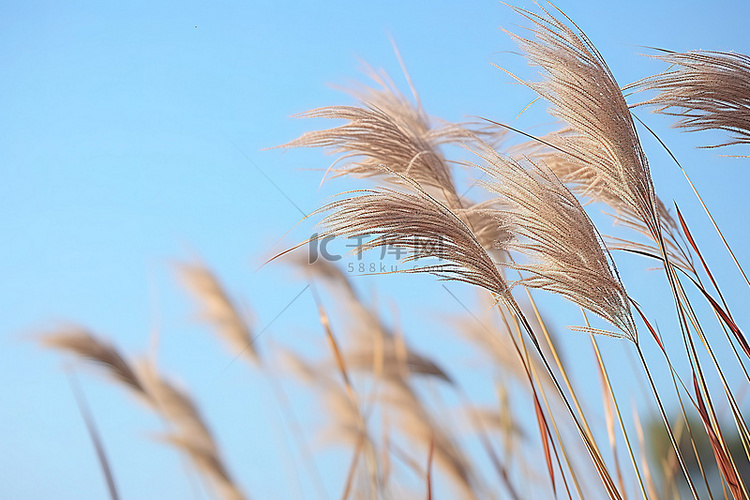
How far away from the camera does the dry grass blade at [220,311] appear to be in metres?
2.05

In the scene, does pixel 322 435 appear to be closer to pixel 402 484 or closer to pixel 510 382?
pixel 402 484

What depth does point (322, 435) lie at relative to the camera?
192cm

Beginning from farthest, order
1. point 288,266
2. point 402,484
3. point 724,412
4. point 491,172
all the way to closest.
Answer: point 402,484 < point 288,266 < point 724,412 < point 491,172

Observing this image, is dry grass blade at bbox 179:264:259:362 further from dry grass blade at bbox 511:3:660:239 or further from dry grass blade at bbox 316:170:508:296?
dry grass blade at bbox 511:3:660:239

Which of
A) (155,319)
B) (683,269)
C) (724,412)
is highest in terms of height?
(155,319)

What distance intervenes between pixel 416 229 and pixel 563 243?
9.9 inches

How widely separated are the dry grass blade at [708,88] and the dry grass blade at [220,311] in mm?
1442

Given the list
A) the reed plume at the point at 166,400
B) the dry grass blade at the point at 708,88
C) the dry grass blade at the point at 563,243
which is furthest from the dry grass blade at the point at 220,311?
the dry grass blade at the point at 708,88

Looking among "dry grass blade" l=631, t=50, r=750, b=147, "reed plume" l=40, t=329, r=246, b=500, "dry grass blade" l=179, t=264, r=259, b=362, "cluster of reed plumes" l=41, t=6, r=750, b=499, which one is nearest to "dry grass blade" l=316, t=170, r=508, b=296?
"cluster of reed plumes" l=41, t=6, r=750, b=499

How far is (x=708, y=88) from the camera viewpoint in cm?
126

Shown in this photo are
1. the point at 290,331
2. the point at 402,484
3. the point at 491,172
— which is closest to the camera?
the point at 491,172

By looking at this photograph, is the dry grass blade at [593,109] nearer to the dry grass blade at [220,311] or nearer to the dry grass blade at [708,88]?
the dry grass blade at [708,88]

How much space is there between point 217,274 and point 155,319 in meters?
0.27

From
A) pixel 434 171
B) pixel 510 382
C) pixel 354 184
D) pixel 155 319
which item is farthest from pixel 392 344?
pixel 155 319
